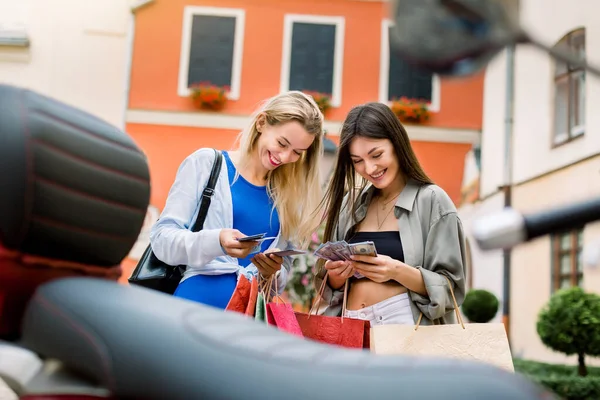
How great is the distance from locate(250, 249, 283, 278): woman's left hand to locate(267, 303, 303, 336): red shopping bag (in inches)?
4.6

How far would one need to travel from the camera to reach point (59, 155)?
0.88m

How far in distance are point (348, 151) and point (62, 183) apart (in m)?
1.52

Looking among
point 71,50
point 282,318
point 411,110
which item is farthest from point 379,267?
point 71,50

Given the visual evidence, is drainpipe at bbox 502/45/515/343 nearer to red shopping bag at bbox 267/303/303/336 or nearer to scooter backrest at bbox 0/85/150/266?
red shopping bag at bbox 267/303/303/336

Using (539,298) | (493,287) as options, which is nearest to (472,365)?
(539,298)

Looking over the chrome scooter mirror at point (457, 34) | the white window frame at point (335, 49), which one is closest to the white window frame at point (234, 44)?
the white window frame at point (335, 49)

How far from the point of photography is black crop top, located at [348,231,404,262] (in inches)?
83.0

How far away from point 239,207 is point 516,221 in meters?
1.44

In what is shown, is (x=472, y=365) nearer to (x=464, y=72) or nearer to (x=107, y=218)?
(x=464, y=72)

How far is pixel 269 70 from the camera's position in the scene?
11.8 meters

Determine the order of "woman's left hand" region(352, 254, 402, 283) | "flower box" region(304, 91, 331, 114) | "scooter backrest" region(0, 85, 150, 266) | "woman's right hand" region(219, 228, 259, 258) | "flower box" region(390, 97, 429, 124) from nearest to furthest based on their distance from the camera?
"scooter backrest" region(0, 85, 150, 266)
"woman's right hand" region(219, 228, 259, 258)
"woman's left hand" region(352, 254, 402, 283)
"flower box" region(304, 91, 331, 114)
"flower box" region(390, 97, 429, 124)

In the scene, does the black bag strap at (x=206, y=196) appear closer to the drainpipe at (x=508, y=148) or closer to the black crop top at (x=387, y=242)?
the black crop top at (x=387, y=242)

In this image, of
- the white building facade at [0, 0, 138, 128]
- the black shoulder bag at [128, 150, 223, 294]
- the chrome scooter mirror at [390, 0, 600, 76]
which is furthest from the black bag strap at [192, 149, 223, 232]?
the white building facade at [0, 0, 138, 128]

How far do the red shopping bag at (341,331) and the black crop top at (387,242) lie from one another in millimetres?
239
